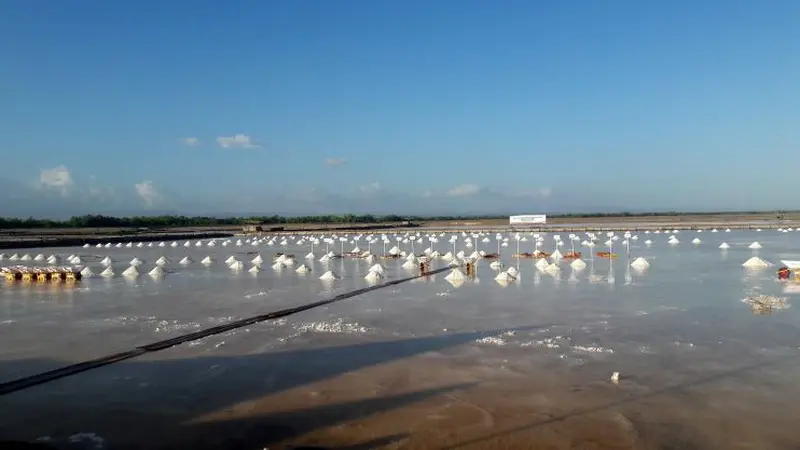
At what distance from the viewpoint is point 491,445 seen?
7078mm

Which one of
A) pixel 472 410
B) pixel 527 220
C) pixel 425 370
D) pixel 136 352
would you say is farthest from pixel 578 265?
pixel 527 220

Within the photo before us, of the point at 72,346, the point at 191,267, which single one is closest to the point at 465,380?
the point at 72,346

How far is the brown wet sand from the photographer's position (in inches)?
286

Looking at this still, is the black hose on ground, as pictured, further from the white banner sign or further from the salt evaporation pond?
the white banner sign

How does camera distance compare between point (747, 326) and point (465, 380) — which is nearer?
point (465, 380)

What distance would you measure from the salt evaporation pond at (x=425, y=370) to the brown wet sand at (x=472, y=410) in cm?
4

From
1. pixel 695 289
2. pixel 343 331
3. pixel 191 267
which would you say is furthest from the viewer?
pixel 191 267

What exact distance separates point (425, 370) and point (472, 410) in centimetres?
221

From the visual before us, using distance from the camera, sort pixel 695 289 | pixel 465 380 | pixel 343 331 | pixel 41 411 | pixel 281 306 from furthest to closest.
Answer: pixel 695 289 → pixel 281 306 → pixel 343 331 → pixel 465 380 → pixel 41 411

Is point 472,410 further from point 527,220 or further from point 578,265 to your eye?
point 527,220

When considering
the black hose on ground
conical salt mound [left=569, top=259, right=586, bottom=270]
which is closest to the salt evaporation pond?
the black hose on ground

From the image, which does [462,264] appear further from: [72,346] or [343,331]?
[72,346]

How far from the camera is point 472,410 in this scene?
27.1 feet

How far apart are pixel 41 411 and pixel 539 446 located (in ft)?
22.2
